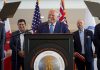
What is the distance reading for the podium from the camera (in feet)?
8.35

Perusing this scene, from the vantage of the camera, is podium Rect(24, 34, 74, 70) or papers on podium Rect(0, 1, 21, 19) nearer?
podium Rect(24, 34, 74, 70)

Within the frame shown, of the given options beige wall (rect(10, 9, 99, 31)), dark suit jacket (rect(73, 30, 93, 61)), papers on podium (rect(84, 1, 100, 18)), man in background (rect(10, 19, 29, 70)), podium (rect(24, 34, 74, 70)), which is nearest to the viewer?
podium (rect(24, 34, 74, 70))

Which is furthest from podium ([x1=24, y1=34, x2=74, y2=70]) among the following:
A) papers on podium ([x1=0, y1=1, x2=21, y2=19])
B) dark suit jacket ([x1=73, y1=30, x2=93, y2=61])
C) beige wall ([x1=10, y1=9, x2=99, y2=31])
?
beige wall ([x1=10, y1=9, x2=99, y2=31])

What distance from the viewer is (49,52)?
2.57m

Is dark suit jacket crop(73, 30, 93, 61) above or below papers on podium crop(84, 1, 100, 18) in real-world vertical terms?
below


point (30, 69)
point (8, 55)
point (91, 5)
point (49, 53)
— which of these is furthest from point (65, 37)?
point (8, 55)

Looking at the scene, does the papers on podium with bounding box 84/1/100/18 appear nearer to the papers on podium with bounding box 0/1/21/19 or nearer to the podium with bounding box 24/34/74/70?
the podium with bounding box 24/34/74/70

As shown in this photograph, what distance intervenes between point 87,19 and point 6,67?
8.11ft

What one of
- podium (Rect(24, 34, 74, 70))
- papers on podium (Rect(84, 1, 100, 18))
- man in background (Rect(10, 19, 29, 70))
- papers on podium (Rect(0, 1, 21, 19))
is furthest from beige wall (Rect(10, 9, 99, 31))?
podium (Rect(24, 34, 74, 70))

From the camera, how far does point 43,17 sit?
7.14 metres

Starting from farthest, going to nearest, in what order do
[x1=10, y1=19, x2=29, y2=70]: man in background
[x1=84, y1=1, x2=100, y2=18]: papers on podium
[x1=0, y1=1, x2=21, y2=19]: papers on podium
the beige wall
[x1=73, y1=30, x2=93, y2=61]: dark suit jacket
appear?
the beige wall → [x1=73, y1=30, x2=93, y2=61]: dark suit jacket → [x1=10, y1=19, x2=29, y2=70]: man in background → [x1=0, y1=1, x2=21, y2=19]: papers on podium → [x1=84, y1=1, x2=100, y2=18]: papers on podium

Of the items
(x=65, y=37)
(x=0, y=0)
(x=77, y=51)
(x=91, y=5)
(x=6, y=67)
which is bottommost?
(x=6, y=67)

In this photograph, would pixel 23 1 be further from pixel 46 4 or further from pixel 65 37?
pixel 65 37

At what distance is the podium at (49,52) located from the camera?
100 inches
